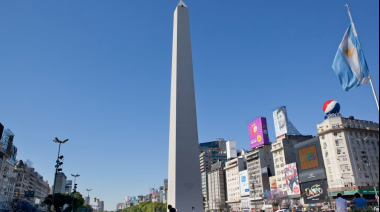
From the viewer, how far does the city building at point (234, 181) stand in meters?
87.3

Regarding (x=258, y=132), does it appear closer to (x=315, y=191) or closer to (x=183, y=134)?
(x=315, y=191)

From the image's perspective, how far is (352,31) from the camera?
12156mm

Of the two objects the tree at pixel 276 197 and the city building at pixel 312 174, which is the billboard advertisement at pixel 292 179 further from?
the tree at pixel 276 197

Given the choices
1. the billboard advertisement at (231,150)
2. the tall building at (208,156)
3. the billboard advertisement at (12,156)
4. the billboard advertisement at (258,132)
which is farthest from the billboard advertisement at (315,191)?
the billboard advertisement at (12,156)

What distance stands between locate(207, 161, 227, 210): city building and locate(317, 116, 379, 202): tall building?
49.5m

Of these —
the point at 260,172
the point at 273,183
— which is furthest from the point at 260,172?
the point at 273,183

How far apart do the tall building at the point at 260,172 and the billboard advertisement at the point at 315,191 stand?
595 inches

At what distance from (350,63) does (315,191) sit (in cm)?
4826

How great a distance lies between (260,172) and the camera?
74.5 m

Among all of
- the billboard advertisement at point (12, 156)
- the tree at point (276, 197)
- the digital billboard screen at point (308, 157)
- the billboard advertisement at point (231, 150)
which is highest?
the billboard advertisement at point (231, 150)

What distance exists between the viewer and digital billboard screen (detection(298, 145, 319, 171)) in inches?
2162

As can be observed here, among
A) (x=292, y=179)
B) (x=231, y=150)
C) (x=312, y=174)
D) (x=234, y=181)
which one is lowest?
(x=292, y=179)

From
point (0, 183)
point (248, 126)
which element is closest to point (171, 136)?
point (0, 183)

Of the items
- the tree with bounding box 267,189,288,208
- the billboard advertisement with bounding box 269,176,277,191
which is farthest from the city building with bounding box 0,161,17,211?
the billboard advertisement with bounding box 269,176,277,191
